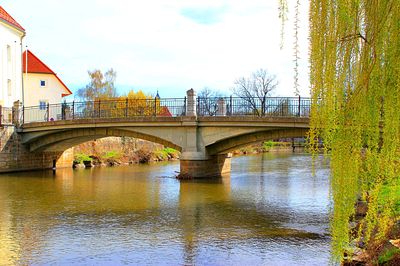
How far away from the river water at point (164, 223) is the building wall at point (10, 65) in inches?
492

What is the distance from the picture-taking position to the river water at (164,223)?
9.66 metres

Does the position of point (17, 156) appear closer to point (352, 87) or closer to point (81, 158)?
point (81, 158)

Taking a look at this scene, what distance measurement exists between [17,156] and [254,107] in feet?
48.5

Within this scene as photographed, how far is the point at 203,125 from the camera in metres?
24.5

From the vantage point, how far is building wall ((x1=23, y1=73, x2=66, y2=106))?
46.0 m

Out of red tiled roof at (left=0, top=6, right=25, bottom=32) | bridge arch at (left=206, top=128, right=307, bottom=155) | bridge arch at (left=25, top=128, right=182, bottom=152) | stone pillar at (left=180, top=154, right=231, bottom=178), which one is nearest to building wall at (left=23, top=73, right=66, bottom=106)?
red tiled roof at (left=0, top=6, right=25, bottom=32)

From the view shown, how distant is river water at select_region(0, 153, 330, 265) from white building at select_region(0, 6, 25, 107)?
12566 mm

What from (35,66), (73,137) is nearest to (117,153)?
(73,137)

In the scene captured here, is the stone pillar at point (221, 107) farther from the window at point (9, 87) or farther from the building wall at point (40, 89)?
the building wall at point (40, 89)

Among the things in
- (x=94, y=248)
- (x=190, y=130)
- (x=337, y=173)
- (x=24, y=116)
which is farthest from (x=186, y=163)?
(x=337, y=173)

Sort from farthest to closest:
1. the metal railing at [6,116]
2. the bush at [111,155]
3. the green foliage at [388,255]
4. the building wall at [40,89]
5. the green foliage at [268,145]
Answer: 1. the green foliage at [268,145]
2. the building wall at [40,89]
3. the bush at [111,155]
4. the metal railing at [6,116]
5. the green foliage at [388,255]

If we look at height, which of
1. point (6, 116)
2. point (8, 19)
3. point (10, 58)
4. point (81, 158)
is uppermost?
point (8, 19)

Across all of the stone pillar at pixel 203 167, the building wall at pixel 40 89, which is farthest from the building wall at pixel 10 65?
the stone pillar at pixel 203 167

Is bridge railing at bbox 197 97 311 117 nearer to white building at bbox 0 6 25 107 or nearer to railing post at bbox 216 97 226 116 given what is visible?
railing post at bbox 216 97 226 116
